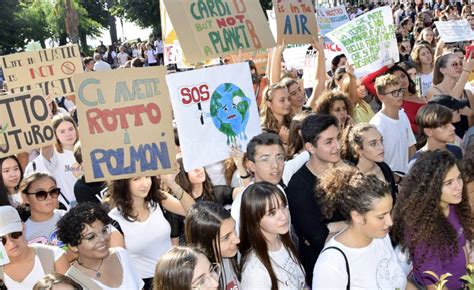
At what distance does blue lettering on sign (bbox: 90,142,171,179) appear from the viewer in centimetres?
478

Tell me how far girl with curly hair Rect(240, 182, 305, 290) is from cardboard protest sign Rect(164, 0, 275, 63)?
7.45 ft

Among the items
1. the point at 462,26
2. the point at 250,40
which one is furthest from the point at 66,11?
the point at 250,40

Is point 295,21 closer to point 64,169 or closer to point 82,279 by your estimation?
point 64,169

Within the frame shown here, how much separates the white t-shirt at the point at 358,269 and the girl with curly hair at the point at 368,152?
1410mm

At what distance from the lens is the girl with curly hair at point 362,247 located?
3.53 meters

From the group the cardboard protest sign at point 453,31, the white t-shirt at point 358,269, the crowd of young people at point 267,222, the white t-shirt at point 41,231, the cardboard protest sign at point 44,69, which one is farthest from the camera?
the cardboard protest sign at point 453,31

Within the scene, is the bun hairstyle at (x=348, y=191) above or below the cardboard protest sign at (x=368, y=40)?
below

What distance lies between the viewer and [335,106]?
21.1 ft

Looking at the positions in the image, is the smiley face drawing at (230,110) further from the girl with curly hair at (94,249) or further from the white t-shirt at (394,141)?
the girl with curly hair at (94,249)

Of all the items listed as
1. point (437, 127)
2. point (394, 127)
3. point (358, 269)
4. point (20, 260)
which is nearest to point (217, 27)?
point (394, 127)

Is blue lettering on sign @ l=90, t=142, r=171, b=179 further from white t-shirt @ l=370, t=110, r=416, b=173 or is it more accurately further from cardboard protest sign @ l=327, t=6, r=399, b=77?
cardboard protest sign @ l=327, t=6, r=399, b=77

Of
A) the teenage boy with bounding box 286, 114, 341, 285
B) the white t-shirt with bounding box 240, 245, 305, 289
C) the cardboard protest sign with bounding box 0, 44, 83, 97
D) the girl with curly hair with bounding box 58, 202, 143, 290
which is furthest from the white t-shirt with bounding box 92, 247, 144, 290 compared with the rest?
the cardboard protest sign with bounding box 0, 44, 83, 97

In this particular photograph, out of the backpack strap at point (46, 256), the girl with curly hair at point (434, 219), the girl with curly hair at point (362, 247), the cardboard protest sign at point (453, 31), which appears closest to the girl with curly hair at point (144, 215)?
the backpack strap at point (46, 256)

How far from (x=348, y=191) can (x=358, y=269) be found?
0.48m
